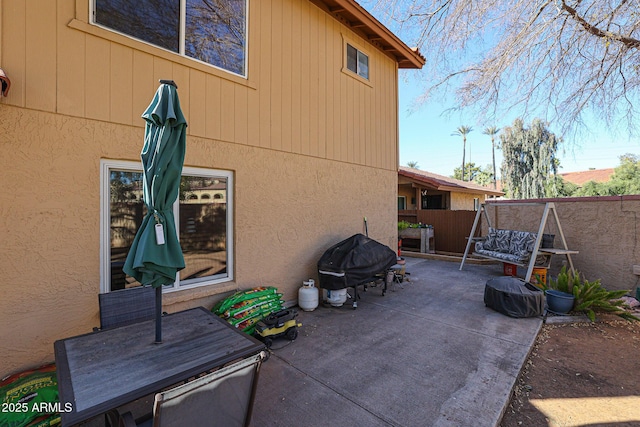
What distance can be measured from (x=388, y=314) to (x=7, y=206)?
4.97 m

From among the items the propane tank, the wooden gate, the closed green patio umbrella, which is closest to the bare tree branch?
the wooden gate

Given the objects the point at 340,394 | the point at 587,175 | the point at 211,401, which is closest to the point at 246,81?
the point at 211,401

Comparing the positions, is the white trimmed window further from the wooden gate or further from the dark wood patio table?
the wooden gate

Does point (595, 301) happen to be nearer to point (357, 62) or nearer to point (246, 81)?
point (357, 62)

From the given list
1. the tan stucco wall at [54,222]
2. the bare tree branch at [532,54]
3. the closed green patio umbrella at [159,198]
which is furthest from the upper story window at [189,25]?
the bare tree branch at [532,54]

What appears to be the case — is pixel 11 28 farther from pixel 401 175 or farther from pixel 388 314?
pixel 401 175

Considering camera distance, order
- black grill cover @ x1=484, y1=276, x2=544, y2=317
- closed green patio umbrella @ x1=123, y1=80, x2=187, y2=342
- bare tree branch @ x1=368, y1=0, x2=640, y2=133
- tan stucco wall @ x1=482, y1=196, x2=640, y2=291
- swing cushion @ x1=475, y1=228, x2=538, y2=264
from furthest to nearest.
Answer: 1. swing cushion @ x1=475, y1=228, x2=538, y2=264
2. tan stucco wall @ x1=482, y1=196, x2=640, y2=291
3. bare tree branch @ x1=368, y1=0, x2=640, y2=133
4. black grill cover @ x1=484, y1=276, x2=544, y2=317
5. closed green patio umbrella @ x1=123, y1=80, x2=187, y2=342

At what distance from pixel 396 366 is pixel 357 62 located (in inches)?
245

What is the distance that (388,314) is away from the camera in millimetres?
4820

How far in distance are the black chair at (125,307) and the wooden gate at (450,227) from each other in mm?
9966

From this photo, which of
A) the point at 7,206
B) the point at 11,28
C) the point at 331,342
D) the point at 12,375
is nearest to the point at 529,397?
the point at 331,342

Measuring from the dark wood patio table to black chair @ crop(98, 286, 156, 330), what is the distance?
346 mm

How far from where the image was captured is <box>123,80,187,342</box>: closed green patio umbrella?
2.15 meters

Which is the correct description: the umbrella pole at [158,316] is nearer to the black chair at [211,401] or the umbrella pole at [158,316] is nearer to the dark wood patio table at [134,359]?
the dark wood patio table at [134,359]
